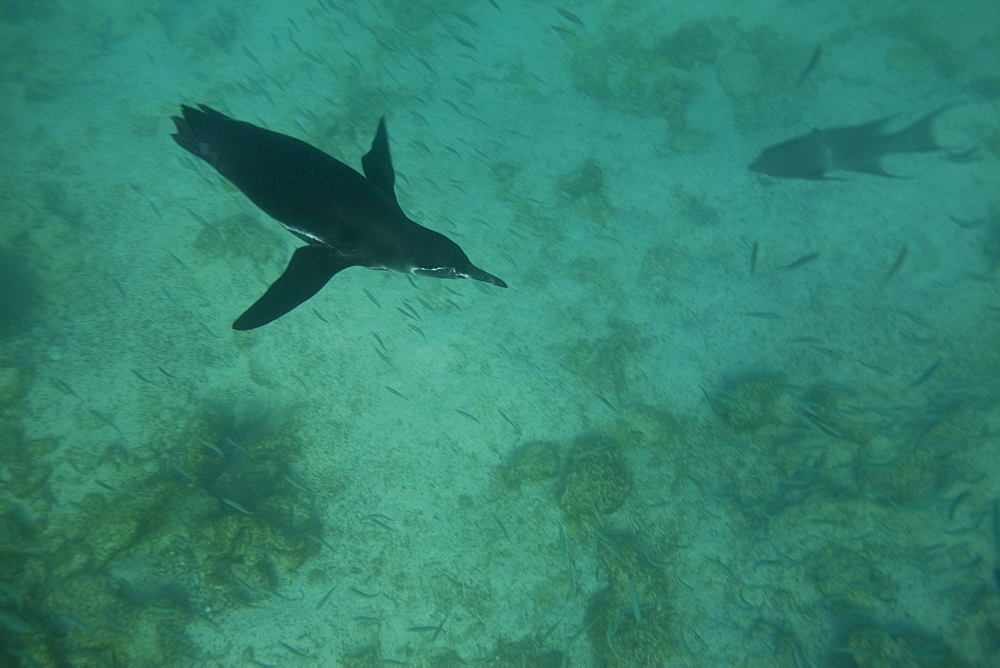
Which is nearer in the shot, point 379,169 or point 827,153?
point 379,169

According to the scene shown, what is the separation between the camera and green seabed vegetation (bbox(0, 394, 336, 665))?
5121 millimetres

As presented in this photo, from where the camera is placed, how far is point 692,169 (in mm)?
11578

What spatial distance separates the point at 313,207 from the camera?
2.37 meters

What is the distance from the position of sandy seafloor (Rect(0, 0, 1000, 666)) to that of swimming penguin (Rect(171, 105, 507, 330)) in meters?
5.31

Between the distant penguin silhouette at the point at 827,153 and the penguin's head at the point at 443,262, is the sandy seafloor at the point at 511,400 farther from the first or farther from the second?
the penguin's head at the point at 443,262

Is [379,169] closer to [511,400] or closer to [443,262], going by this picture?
[443,262]

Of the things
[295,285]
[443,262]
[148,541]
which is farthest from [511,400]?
[295,285]

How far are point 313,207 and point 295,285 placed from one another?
0.44 meters

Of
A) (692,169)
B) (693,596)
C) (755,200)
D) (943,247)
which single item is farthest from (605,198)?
(693,596)

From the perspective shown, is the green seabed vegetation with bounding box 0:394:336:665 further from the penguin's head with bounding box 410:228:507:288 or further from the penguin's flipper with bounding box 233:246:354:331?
the penguin's head with bounding box 410:228:507:288

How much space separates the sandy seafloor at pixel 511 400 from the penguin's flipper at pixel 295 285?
17.0ft

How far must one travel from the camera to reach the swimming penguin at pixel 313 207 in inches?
92.3

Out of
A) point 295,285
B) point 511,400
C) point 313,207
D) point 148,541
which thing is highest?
A: point 313,207

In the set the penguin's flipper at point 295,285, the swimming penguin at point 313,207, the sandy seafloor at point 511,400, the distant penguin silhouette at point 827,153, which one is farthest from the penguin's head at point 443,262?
the distant penguin silhouette at point 827,153
